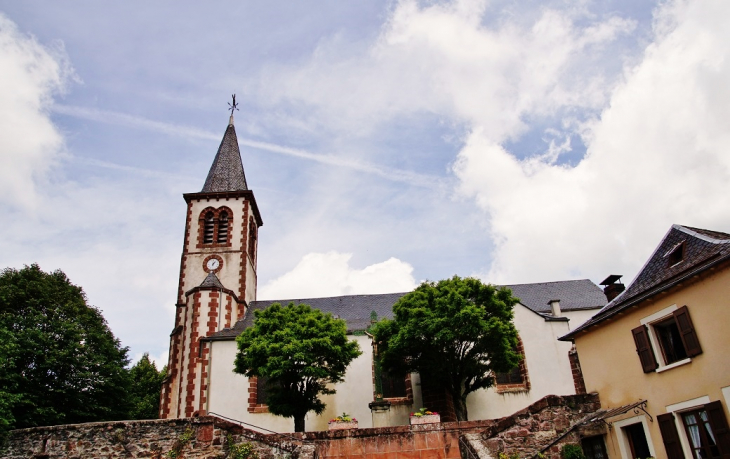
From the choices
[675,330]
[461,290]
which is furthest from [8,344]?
[675,330]

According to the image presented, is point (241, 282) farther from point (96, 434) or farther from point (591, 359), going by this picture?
point (591, 359)

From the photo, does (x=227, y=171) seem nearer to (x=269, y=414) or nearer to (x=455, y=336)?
(x=269, y=414)

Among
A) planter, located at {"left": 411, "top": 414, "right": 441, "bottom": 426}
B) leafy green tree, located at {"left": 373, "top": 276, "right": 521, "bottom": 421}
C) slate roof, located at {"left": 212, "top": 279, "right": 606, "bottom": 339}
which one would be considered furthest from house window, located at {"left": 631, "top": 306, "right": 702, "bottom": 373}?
slate roof, located at {"left": 212, "top": 279, "right": 606, "bottom": 339}

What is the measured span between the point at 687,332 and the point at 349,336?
62.0 ft

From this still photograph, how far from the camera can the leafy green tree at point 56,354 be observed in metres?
23.6

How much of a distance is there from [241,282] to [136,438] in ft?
59.2

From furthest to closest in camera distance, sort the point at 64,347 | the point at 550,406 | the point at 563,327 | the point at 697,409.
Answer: the point at 563,327
the point at 64,347
the point at 550,406
the point at 697,409

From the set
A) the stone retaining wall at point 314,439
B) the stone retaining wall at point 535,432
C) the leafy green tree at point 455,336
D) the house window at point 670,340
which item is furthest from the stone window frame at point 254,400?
the house window at point 670,340

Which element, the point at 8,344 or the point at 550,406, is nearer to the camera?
the point at 550,406

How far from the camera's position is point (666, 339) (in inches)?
541

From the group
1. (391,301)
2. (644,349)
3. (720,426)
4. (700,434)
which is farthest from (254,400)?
(720,426)

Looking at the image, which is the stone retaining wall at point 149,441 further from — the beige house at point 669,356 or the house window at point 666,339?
the house window at point 666,339

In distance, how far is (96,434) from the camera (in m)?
15.3

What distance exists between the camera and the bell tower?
28.2 m
